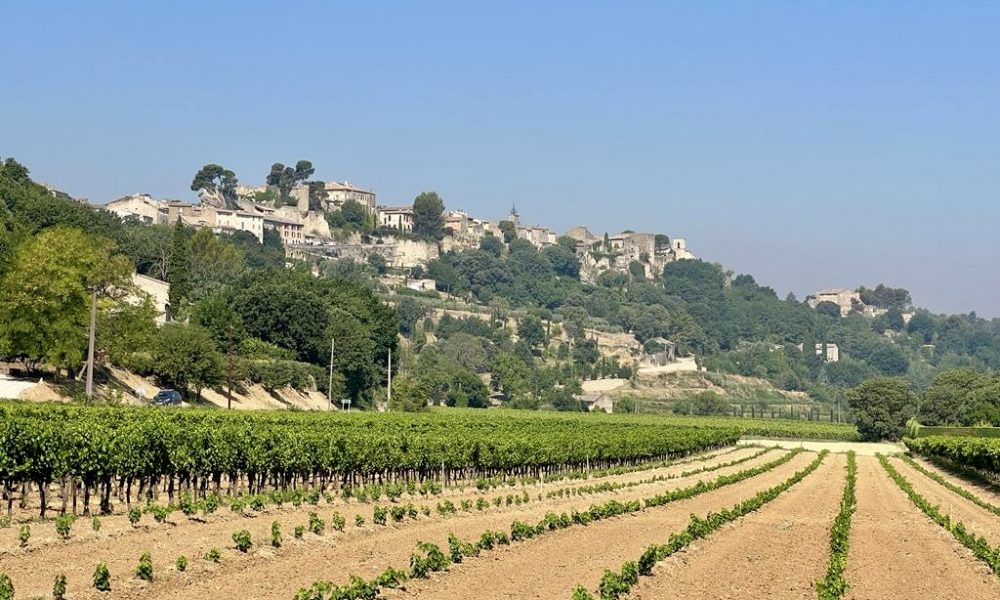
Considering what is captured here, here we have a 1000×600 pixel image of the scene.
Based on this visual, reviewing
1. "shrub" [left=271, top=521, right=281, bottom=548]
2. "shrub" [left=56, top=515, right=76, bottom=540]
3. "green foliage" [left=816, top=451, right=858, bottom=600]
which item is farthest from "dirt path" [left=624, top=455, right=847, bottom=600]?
"shrub" [left=56, top=515, right=76, bottom=540]

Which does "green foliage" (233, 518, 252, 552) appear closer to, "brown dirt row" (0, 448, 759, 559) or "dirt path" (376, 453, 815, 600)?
"brown dirt row" (0, 448, 759, 559)

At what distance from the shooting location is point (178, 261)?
150 m

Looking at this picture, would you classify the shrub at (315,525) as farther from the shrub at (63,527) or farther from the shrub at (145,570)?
the shrub at (145,570)

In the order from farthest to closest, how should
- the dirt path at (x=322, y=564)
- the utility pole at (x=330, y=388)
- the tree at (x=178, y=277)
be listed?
the tree at (x=178, y=277) < the utility pole at (x=330, y=388) < the dirt path at (x=322, y=564)

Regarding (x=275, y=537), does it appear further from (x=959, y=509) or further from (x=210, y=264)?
(x=210, y=264)

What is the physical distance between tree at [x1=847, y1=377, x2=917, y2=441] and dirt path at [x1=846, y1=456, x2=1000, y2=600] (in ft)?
321

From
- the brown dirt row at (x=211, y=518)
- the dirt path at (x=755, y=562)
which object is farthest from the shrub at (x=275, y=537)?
the dirt path at (x=755, y=562)

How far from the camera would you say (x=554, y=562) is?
28594 mm

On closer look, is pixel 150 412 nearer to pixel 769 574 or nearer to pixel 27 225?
pixel 769 574

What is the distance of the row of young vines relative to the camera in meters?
33.7

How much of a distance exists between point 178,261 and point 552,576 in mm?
128861

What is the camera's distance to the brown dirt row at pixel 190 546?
23750mm

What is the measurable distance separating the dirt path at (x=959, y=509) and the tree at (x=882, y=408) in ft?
229

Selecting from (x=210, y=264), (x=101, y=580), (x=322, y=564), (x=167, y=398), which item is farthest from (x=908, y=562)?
(x=210, y=264)
